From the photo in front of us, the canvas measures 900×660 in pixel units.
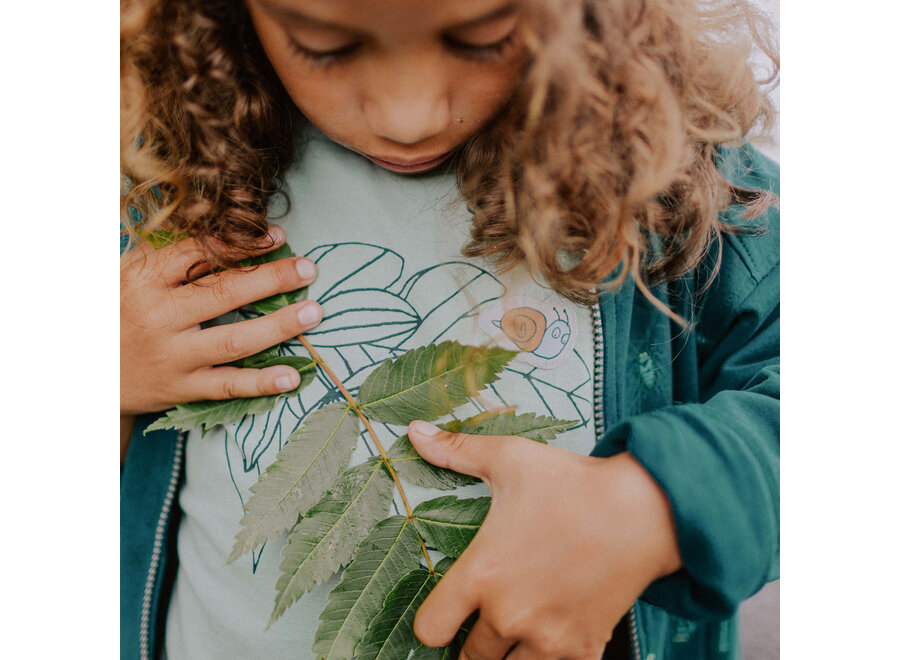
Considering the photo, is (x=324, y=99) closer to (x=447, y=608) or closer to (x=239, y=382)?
(x=239, y=382)

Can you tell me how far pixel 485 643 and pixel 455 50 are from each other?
38cm

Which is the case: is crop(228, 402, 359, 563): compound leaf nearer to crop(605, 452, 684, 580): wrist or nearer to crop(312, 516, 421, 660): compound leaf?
crop(312, 516, 421, 660): compound leaf

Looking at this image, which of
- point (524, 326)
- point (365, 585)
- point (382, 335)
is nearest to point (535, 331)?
point (524, 326)

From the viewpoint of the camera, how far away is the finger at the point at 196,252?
49 cm

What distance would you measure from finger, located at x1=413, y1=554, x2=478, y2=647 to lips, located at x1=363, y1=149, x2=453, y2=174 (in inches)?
10.9

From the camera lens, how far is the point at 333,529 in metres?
0.44

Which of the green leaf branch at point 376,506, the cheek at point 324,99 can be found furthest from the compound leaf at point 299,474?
the cheek at point 324,99

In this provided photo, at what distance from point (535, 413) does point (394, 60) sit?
0.84 feet

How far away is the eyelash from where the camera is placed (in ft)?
1.26

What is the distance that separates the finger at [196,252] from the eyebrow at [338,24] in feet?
0.51

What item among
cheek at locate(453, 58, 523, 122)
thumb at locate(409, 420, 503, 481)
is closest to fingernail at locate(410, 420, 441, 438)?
thumb at locate(409, 420, 503, 481)

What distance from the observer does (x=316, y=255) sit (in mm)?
493

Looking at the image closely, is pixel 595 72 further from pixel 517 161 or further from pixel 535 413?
pixel 535 413

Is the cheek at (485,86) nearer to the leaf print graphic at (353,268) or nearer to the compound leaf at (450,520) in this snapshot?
the leaf print graphic at (353,268)
